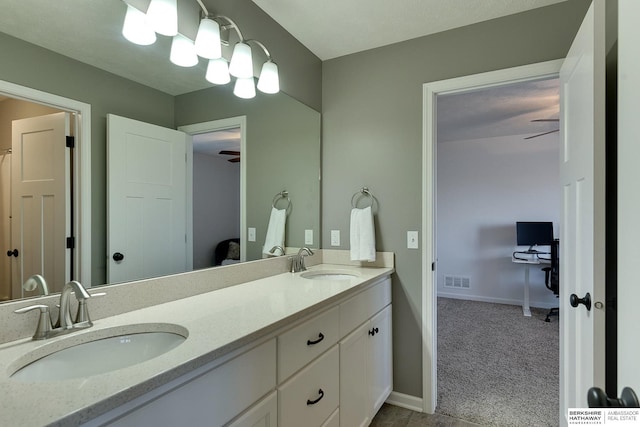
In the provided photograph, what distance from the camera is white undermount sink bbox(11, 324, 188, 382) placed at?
35.4 inches

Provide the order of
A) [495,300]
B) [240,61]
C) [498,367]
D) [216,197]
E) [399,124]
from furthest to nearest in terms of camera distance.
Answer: [495,300]
[498,367]
[399,124]
[216,197]
[240,61]

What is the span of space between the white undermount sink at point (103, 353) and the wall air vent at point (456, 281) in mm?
4737

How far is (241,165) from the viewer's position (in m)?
1.95

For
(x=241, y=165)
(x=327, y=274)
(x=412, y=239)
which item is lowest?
(x=327, y=274)

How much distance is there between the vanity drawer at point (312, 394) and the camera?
1.19m

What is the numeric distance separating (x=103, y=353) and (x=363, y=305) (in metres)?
1.17

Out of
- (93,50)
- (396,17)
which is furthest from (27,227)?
(396,17)

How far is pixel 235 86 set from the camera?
1.81 meters

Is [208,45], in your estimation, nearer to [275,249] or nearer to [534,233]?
[275,249]

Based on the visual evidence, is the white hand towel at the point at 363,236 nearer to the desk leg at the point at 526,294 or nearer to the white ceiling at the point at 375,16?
the white ceiling at the point at 375,16

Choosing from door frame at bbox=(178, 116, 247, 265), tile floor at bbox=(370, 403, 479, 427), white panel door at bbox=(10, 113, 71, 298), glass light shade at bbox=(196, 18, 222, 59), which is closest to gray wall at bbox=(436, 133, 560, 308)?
tile floor at bbox=(370, 403, 479, 427)

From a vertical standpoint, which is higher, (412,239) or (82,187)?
(82,187)
